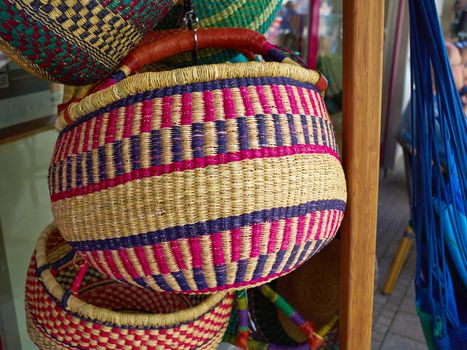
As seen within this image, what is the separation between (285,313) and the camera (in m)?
0.59

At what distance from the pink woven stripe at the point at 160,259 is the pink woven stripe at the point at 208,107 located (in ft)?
0.35

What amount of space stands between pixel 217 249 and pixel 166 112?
0.11 m

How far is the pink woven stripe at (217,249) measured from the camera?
1.20ft

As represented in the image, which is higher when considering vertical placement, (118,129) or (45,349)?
(118,129)

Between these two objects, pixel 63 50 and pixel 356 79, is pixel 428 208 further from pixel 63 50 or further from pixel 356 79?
pixel 63 50

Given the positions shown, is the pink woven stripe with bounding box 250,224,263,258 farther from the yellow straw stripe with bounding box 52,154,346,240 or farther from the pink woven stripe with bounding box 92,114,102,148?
the pink woven stripe with bounding box 92,114,102,148

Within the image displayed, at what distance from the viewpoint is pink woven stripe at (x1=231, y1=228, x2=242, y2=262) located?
0.37m

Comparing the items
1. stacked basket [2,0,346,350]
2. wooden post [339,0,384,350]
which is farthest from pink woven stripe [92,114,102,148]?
wooden post [339,0,384,350]

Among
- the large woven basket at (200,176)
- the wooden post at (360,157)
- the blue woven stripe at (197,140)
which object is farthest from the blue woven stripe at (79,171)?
the wooden post at (360,157)

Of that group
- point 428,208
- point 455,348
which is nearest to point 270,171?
point 428,208

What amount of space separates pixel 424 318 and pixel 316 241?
317mm

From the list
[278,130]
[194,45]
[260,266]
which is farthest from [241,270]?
[194,45]

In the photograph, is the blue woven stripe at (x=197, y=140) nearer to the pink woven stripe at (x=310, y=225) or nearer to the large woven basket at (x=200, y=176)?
the large woven basket at (x=200, y=176)

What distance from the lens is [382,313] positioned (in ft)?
5.17
